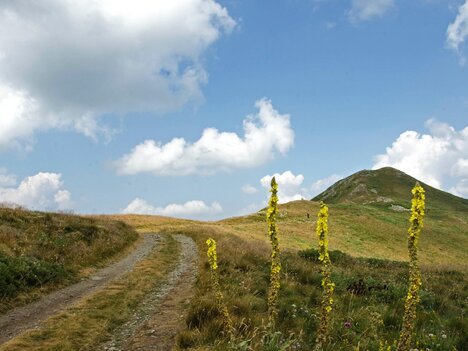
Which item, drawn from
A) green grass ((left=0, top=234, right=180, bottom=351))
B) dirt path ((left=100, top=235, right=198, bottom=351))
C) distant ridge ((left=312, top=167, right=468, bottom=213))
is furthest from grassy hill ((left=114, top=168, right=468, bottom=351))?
distant ridge ((left=312, top=167, right=468, bottom=213))

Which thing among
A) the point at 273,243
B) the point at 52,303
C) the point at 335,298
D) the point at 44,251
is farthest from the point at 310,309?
the point at 44,251

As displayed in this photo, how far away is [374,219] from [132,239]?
48.9 metres

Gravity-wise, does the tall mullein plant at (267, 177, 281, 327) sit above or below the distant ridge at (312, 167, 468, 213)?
below

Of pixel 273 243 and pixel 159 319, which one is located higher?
pixel 273 243

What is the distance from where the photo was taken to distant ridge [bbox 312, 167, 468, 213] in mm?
112512

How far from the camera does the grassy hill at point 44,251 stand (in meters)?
15.5

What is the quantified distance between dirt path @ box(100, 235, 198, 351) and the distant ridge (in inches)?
3548

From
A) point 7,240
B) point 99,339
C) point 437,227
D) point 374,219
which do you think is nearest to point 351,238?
point 374,219

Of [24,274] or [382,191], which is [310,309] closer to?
[24,274]

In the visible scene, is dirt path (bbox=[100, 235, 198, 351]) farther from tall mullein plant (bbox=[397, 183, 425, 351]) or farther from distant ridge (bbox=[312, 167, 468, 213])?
distant ridge (bbox=[312, 167, 468, 213])

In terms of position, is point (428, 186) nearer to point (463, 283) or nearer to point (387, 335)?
point (463, 283)

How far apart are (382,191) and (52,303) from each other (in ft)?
375

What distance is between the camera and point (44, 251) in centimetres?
2056

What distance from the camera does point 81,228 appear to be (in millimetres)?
28344
